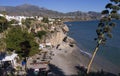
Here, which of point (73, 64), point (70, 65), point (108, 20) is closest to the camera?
point (108, 20)

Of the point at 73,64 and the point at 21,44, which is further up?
the point at 21,44

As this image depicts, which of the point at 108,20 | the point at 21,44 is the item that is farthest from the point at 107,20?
the point at 21,44

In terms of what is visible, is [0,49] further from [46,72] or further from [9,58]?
[46,72]

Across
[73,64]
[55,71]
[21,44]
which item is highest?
[21,44]

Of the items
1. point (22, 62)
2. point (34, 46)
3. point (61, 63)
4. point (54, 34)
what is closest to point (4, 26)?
point (54, 34)

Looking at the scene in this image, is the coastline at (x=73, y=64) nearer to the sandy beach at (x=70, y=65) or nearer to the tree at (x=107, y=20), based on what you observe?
the sandy beach at (x=70, y=65)

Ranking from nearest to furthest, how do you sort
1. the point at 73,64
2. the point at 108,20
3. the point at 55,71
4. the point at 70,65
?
the point at 108,20, the point at 55,71, the point at 70,65, the point at 73,64

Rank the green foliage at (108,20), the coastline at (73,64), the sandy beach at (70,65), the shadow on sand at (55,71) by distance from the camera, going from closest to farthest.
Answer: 1. the green foliage at (108,20)
2. the shadow on sand at (55,71)
3. the sandy beach at (70,65)
4. the coastline at (73,64)

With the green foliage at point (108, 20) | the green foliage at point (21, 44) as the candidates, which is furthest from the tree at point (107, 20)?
the green foliage at point (21, 44)

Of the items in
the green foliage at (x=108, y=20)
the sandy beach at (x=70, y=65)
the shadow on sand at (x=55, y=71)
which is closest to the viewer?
the green foliage at (x=108, y=20)

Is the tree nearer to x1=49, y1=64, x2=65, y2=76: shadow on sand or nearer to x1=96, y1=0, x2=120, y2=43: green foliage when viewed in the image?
x1=96, y1=0, x2=120, y2=43: green foliage

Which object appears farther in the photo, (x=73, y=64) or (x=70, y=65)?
(x=73, y=64)

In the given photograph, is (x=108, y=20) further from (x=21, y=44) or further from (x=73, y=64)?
(x=73, y=64)

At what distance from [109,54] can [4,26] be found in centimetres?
2697
